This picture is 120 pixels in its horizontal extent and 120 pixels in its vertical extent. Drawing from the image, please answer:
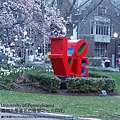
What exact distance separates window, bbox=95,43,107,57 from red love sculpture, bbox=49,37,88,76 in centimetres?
3693

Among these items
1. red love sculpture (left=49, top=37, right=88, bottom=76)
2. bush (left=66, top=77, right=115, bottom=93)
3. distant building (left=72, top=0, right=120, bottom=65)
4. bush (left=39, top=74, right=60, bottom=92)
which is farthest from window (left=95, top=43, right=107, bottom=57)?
bush (left=39, top=74, right=60, bottom=92)

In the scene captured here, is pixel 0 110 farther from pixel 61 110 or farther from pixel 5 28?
pixel 5 28

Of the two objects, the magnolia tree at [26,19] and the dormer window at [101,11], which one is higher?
the dormer window at [101,11]

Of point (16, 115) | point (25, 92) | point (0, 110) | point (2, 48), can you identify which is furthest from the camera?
point (2, 48)

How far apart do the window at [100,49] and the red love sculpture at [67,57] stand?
36.9 meters

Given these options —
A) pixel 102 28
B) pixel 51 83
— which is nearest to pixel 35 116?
pixel 51 83

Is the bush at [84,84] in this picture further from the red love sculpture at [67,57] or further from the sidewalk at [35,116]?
the sidewalk at [35,116]

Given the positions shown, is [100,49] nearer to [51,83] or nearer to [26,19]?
[26,19]

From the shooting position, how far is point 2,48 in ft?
72.5

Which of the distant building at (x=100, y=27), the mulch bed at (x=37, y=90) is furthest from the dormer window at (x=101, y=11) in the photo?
the mulch bed at (x=37, y=90)

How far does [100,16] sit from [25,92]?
39.9 metres

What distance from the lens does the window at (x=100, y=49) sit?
56769 millimetres

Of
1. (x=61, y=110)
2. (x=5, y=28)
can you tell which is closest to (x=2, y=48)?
(x=5, y=28)

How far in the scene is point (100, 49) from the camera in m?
57.7
